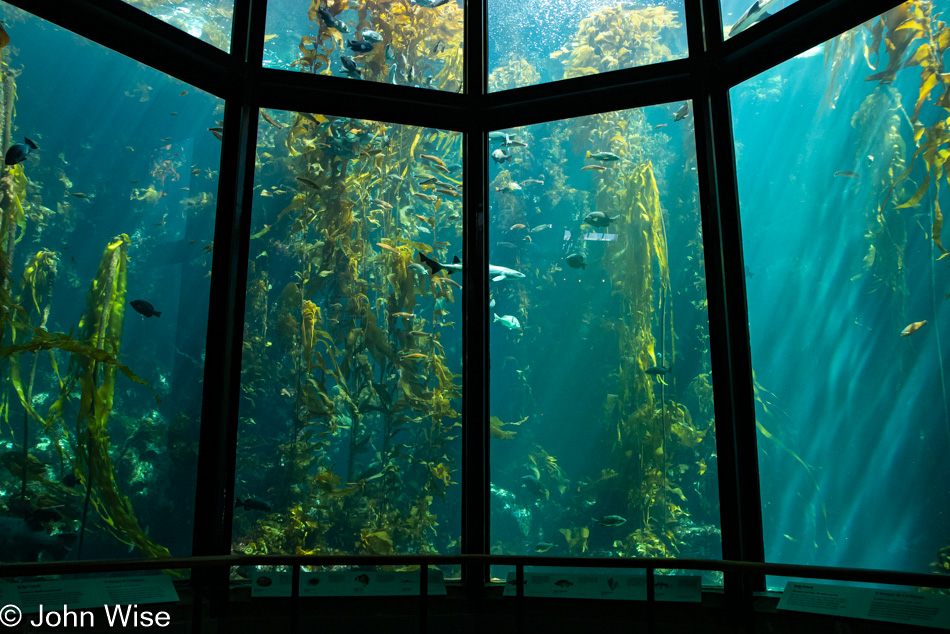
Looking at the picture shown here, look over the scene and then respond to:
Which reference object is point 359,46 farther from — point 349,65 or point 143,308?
point 143,308

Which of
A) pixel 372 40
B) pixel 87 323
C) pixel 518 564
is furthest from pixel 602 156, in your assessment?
pixel 87 323

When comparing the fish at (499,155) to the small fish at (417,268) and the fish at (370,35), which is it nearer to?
the small fish at (417,268)

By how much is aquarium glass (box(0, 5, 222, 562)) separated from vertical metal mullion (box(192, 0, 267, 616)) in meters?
0.27

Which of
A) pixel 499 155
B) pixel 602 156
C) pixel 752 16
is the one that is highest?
pixel 752 16

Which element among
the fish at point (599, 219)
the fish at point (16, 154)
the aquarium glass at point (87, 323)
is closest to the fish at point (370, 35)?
the aquarium glass at point (87, 323)

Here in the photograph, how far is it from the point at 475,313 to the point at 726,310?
1412 millimetres

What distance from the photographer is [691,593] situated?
2.54 meters

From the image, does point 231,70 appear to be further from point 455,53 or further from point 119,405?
point 119,405

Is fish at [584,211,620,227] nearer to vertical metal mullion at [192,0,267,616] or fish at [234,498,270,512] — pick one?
vertical metal mullion at [192,0,267,616]

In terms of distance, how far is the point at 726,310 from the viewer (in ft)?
9.20

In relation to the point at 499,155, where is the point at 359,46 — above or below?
above

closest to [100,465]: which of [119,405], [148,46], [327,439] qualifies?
[327,439]

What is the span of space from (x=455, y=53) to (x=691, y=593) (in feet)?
12.2

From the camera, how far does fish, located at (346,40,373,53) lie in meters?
3.46
